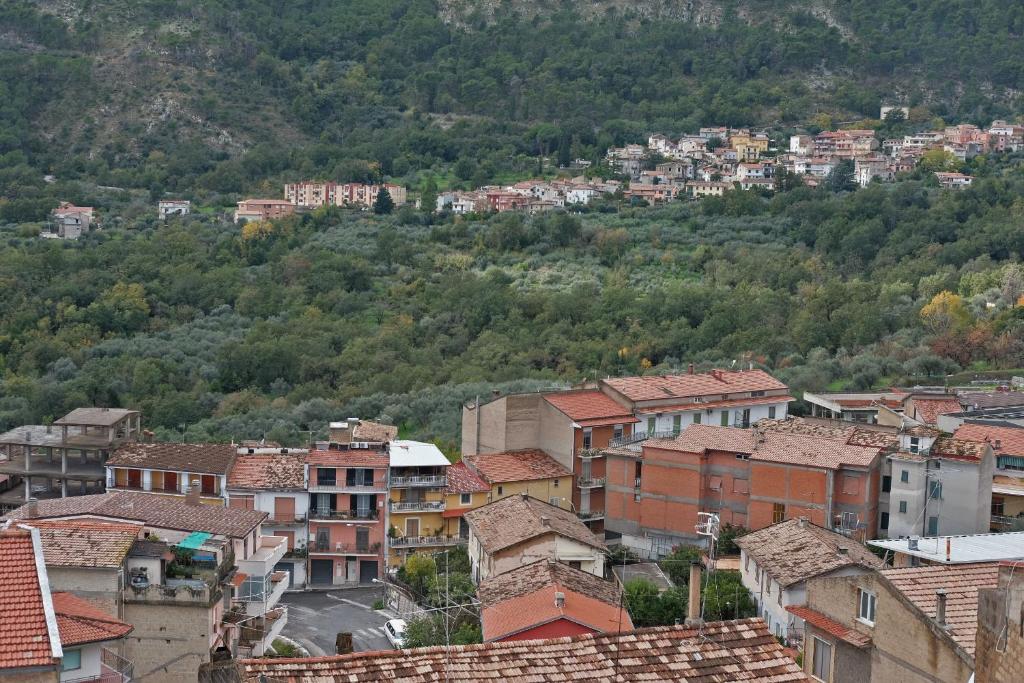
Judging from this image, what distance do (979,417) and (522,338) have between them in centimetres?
2373

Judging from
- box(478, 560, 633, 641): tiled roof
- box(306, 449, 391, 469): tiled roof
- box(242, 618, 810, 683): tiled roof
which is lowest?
box(306, 449, 391, 469): tiled roof

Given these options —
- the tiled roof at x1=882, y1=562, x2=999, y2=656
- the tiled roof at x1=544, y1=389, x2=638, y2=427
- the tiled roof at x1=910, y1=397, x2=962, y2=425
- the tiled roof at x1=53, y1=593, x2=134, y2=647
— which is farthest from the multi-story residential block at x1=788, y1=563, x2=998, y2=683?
the tiled roof at x1=910, y1=397, x2=962, y2=425

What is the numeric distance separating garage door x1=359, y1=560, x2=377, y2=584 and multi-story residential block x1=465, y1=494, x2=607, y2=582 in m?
3.23

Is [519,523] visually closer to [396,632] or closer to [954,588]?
[396,632]

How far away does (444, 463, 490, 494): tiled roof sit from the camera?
29000 mm

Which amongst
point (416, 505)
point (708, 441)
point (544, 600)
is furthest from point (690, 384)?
point (544, 600)

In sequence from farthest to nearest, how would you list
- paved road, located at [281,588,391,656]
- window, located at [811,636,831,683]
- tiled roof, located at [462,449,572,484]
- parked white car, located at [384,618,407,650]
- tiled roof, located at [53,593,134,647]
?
1. tiled roof, located at [462,449,572,484]
2. paved road, located at [281,588,391,656]
3. parked white car, located at [384,618,407,650]
4. window, located at [811,636,831,683]
5. tiled roof, located at [53,593,134,647]

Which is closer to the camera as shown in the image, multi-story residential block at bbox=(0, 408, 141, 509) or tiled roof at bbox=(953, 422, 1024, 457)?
tiled roof at bbox=(953, 422, 1024, 457)

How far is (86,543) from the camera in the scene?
685 inches

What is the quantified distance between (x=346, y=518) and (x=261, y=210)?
5488cm

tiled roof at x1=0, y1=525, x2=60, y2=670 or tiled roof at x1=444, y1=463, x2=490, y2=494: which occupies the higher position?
tiled roof at x1=0, y1=525, x2=60, y2=670

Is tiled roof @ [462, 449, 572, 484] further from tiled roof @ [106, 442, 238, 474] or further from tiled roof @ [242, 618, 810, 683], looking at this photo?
tiled roof @ [242, 618, 810, 683]

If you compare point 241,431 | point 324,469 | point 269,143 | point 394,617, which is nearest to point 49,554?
point 394,617

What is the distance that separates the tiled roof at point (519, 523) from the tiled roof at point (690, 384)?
661cm
